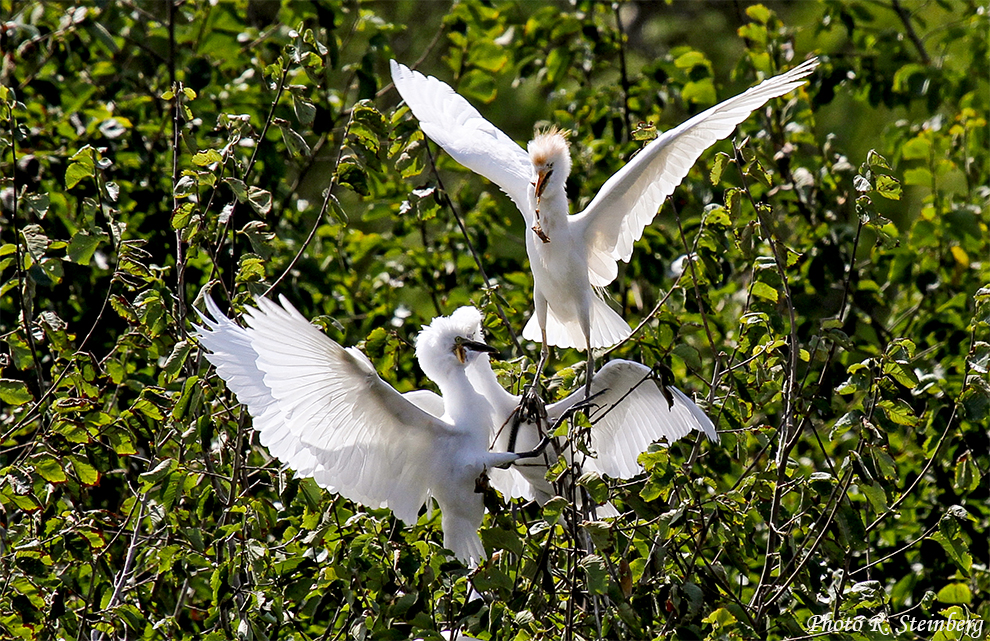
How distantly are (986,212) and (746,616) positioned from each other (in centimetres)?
341

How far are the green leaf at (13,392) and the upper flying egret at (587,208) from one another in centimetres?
151

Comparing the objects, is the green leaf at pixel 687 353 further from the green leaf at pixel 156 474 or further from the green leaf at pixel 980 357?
the green leaf at pixel 156 474

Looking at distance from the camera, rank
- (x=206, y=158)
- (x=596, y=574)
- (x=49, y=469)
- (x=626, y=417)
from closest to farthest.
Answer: (x=596, y=574) → (x=49, y=469) → (x=206, y=158) → (x=626, y=417)

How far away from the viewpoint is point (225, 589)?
2990 mm

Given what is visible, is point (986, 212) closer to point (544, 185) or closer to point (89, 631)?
point (544, 185)

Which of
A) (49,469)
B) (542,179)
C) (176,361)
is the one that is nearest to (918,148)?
(542,179)

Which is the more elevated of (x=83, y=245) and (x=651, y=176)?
(x=651, y=176)

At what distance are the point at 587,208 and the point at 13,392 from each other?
184cm

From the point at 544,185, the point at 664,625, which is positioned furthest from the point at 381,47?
the point at 664,625

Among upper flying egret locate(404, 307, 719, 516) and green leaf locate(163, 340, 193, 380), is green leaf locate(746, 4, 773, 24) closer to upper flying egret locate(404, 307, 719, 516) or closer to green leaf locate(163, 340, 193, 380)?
upper flying egret locate(404, 307, 719, 516)

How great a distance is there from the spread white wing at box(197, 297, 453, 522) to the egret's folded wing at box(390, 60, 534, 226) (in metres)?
0.88

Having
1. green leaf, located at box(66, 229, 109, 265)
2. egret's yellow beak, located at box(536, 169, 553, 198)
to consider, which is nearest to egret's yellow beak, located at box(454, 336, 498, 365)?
egret's yellow beak, located at box(536, 169, 553, 198)

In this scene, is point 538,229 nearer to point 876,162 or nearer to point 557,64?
point 876,162

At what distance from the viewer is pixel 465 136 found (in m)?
4.20
